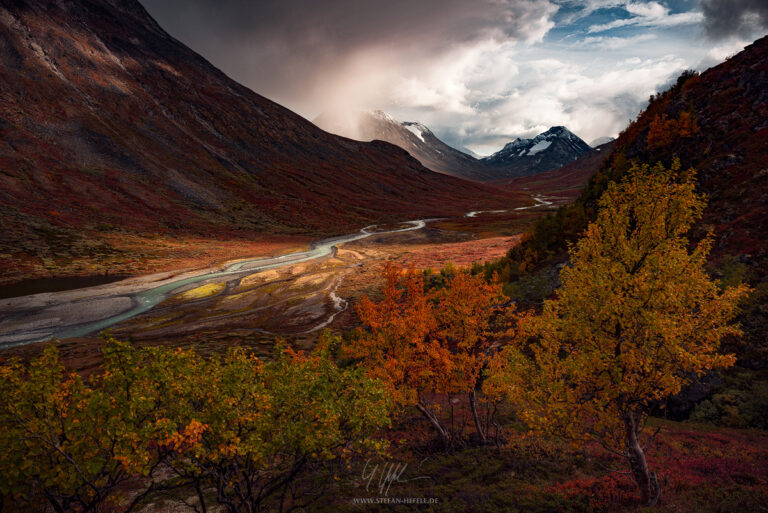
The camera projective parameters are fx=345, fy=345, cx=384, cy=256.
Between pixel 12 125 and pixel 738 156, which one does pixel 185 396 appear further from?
pixel 12 125

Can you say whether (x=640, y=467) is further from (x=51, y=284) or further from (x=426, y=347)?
(x=51, y=284)

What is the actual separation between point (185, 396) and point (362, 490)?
10606mm

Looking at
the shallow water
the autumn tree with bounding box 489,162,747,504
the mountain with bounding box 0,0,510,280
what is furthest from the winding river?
the autumn tree with bounding box 489,162,747,504

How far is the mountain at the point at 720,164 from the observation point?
23.3 metres

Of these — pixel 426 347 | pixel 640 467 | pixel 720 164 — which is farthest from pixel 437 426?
pixel 720 164

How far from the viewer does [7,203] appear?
77125 millimetres

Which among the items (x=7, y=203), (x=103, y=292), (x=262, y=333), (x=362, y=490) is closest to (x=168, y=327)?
(x=262, y=333)

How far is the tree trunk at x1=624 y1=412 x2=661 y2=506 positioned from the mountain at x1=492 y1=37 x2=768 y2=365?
13207 mm

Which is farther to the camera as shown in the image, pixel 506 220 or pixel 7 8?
pixel 506 220

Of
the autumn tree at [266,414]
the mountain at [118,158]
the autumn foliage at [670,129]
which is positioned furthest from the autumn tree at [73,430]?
the mountain at [118,158]

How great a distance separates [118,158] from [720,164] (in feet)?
507

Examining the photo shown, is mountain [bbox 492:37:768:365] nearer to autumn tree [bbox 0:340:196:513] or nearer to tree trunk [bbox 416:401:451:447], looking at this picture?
tree trunk [bbox 416:401:451:447]

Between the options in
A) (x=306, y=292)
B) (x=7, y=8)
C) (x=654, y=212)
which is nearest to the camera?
(x=654, y=212)

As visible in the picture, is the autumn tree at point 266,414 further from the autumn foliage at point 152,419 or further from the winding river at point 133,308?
the winding river at point 133,308
